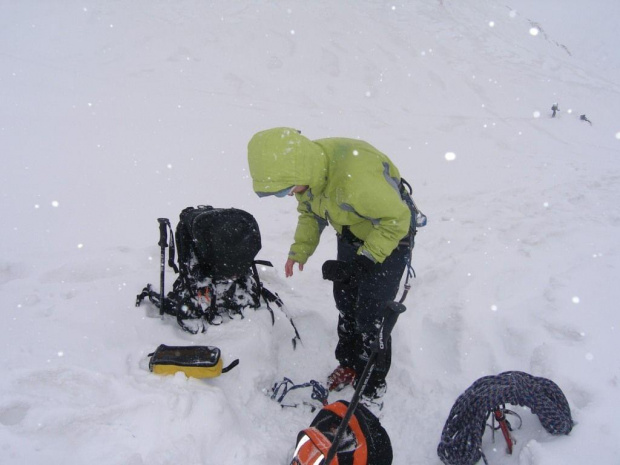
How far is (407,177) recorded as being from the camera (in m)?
8.15

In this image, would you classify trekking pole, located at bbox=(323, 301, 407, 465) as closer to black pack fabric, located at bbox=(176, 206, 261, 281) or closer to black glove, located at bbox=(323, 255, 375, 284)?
black glove, located at bbox=(323, 255, 375, 284)

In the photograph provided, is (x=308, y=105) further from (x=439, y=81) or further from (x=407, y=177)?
(x=439, y=81)

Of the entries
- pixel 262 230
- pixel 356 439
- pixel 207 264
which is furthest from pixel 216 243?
pixel 262 230

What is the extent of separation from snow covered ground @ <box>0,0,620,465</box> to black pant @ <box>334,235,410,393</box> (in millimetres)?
339

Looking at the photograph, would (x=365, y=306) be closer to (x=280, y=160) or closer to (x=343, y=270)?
(x=343, y=270)

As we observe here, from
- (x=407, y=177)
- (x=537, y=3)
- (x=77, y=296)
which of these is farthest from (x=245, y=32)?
(x=537, y=3)

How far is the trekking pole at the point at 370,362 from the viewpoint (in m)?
1.98

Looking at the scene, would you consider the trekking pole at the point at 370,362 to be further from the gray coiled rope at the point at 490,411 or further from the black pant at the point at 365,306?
the gray coiled rope at the point at 490,411

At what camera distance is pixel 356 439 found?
7.40 ft

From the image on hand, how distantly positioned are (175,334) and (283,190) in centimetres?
164

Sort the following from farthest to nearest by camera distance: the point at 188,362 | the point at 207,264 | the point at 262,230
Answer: the point at 262,230, the point at 207,264, the point at 188,362

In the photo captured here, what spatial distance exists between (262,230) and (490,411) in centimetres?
383

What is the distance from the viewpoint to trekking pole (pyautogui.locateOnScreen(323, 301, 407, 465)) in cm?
198

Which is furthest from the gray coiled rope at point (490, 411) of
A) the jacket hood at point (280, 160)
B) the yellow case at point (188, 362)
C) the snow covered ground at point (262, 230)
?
the jacket hood at point (280, 160)
